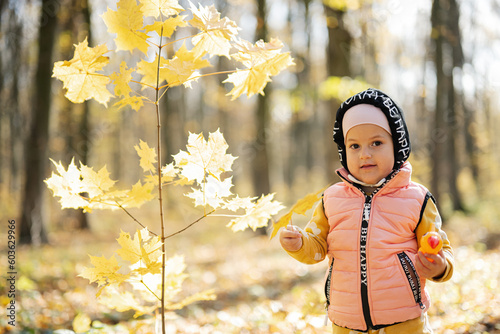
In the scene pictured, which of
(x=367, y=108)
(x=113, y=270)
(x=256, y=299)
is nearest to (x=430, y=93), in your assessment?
(x=256, y=299)

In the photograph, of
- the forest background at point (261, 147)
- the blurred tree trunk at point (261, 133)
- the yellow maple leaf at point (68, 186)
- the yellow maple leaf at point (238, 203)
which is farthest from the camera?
Result: the blurred tree trunk at point (261, 133)

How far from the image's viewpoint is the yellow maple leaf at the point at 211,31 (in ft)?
6.05

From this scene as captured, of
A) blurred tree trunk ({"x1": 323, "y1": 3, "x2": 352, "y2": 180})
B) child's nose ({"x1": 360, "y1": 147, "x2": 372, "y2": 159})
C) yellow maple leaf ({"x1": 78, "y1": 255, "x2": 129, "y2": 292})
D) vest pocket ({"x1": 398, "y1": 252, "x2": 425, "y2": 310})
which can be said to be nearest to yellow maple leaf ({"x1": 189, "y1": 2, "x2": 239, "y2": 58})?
child's nose ({"x1": 360, "y1": 147, "x2": 372, "y2": 159})

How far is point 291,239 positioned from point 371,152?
A: 0.57m

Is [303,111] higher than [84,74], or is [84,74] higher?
[303,111]

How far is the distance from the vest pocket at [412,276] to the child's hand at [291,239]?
0.47 metres

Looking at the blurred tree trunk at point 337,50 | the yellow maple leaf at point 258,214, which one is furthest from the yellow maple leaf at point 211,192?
the blurred tree trunk at point 337,50

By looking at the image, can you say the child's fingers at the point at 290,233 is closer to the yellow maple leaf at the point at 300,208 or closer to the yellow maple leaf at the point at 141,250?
the yellow maple leaf at the point at 300,208

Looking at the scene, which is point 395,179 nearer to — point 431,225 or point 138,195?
point 431,225

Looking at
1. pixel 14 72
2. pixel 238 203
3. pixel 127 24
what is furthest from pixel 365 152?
pixel 14 72

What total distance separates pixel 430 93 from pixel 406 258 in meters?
11.6

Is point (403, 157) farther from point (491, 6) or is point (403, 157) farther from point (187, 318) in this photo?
→ point (491, 6)

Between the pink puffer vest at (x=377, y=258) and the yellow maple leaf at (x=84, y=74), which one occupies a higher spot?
the yellow maple leaf at (x=84, y=74)

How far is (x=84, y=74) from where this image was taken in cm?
194
